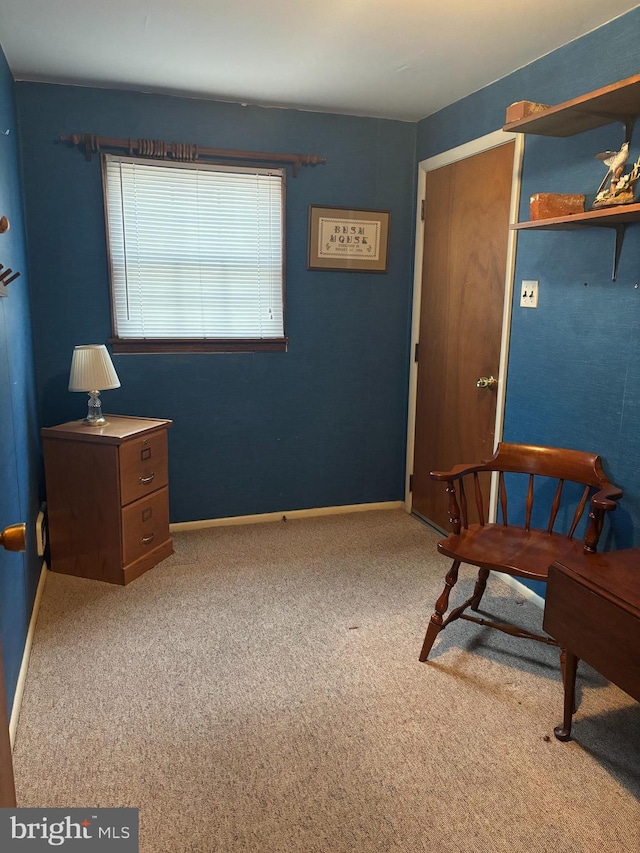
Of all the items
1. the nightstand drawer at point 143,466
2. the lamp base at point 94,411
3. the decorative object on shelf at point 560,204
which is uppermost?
the decorative object on shelf at point 560,204

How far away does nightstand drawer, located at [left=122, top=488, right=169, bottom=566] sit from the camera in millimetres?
2760

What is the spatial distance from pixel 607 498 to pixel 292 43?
2114mm

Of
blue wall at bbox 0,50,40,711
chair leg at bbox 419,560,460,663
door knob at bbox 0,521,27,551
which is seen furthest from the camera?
chair leg at bbox 419,560,460,663

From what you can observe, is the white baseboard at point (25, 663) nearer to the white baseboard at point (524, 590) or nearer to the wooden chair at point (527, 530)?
the wooden chair at point (527, 530)

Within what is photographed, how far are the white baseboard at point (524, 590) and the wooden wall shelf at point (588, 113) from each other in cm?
191

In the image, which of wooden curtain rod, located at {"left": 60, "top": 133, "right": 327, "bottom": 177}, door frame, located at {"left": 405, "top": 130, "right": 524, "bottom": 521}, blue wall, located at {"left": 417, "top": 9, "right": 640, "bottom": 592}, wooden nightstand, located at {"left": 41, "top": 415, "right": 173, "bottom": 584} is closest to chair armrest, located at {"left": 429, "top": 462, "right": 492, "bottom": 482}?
blue wall, located at {"left": 417, "top": 9, "right": 640, "bottom": 592}

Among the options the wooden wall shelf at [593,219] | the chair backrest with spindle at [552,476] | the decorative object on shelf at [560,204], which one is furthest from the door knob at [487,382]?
the decorative object on shelf at [560,204]

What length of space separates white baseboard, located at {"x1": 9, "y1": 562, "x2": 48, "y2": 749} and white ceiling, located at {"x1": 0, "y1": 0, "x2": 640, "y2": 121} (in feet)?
7.44

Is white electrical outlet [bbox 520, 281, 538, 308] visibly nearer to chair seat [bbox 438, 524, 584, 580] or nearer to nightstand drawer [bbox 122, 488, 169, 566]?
chair seat [bbox 438, 524, 584, 580]

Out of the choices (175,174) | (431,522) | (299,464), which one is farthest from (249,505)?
(175,174)

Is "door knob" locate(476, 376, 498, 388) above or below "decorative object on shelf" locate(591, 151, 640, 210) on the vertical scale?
below

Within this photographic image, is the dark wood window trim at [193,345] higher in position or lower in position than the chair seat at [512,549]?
higher

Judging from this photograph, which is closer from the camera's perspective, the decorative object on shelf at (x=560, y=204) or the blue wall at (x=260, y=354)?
the decorative object on shelf at (x=560, y=204)

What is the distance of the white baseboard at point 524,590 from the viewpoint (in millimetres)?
2639
